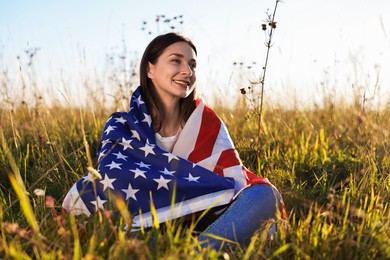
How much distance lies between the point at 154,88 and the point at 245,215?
3.87 feet

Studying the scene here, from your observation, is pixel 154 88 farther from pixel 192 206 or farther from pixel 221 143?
pixel 192 206

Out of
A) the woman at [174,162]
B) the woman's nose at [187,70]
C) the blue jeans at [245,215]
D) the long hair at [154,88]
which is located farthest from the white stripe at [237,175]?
the woman's nose at [187,70]

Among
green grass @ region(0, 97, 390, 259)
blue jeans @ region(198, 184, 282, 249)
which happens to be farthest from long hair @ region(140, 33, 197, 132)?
blue jeans @ region(198, 184, 282, 249)

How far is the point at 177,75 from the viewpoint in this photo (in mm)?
3406

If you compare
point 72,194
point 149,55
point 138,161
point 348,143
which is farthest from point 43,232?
point 348,143

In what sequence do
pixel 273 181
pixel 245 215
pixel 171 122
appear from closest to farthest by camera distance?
1. pixel 245 215
2. pixel 171 122
3. pixel 273 181

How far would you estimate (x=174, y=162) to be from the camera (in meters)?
3.12

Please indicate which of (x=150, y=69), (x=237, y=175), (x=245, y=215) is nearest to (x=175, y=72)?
(x=150, y=69)

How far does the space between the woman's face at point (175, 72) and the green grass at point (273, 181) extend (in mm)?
554

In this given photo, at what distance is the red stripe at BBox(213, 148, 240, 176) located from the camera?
3.26 m

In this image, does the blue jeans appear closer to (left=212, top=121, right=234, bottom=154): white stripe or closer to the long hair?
(left=212, top=121, right=234, bottom=154): white stripe

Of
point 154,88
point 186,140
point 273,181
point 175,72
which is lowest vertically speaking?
point 273,181

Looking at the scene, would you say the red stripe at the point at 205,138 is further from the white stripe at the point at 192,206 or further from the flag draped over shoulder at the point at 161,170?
the white stripe at the point at 192,206

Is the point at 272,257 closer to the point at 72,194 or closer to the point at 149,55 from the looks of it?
the point at 72,194
